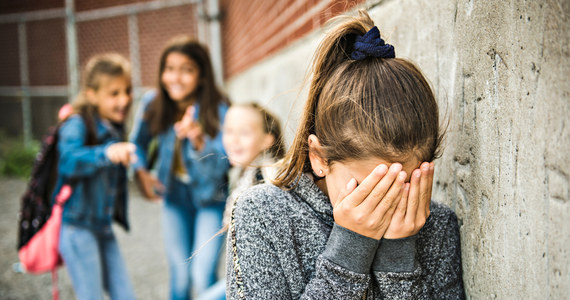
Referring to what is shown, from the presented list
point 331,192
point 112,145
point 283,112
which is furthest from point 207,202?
point 331,192

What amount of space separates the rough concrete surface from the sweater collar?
9.57 ft

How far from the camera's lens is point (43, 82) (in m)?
11.9

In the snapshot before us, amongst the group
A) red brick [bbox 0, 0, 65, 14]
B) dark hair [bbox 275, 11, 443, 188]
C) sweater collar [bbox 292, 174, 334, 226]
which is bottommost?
sweater collar [bbox 292, 174, 334, 226]

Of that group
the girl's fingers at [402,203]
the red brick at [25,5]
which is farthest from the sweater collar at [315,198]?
the red brick at [25,5]

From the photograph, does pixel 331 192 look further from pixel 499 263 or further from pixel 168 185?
pixel 168 185

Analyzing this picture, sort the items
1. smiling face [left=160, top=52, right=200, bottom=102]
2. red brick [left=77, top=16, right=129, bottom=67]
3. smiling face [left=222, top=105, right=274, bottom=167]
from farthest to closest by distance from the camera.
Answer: red brick [left=77, top=16, right=129, bottom=67]
smiling face [left=160, top=52, right=200, bottom=102]
smiling face [left=222, top=105, right=274, bottom=167]

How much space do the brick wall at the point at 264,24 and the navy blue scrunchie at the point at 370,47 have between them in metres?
0.35

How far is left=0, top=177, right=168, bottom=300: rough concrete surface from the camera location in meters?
4.01

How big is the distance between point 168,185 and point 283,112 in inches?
42.1

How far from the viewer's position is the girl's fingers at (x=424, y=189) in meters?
1.19

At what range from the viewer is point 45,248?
2.85 meters

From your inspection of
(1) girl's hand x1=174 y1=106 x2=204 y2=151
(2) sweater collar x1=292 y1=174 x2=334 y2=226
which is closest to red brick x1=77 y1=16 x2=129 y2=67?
(1) girl's hand x1=174 y1=106 x2=204 y2=151

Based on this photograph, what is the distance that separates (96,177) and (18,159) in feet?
27.1

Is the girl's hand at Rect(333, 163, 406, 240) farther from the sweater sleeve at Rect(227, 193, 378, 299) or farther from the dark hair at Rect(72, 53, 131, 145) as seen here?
the dark hair at Rect(72, 53, 131, 145)
